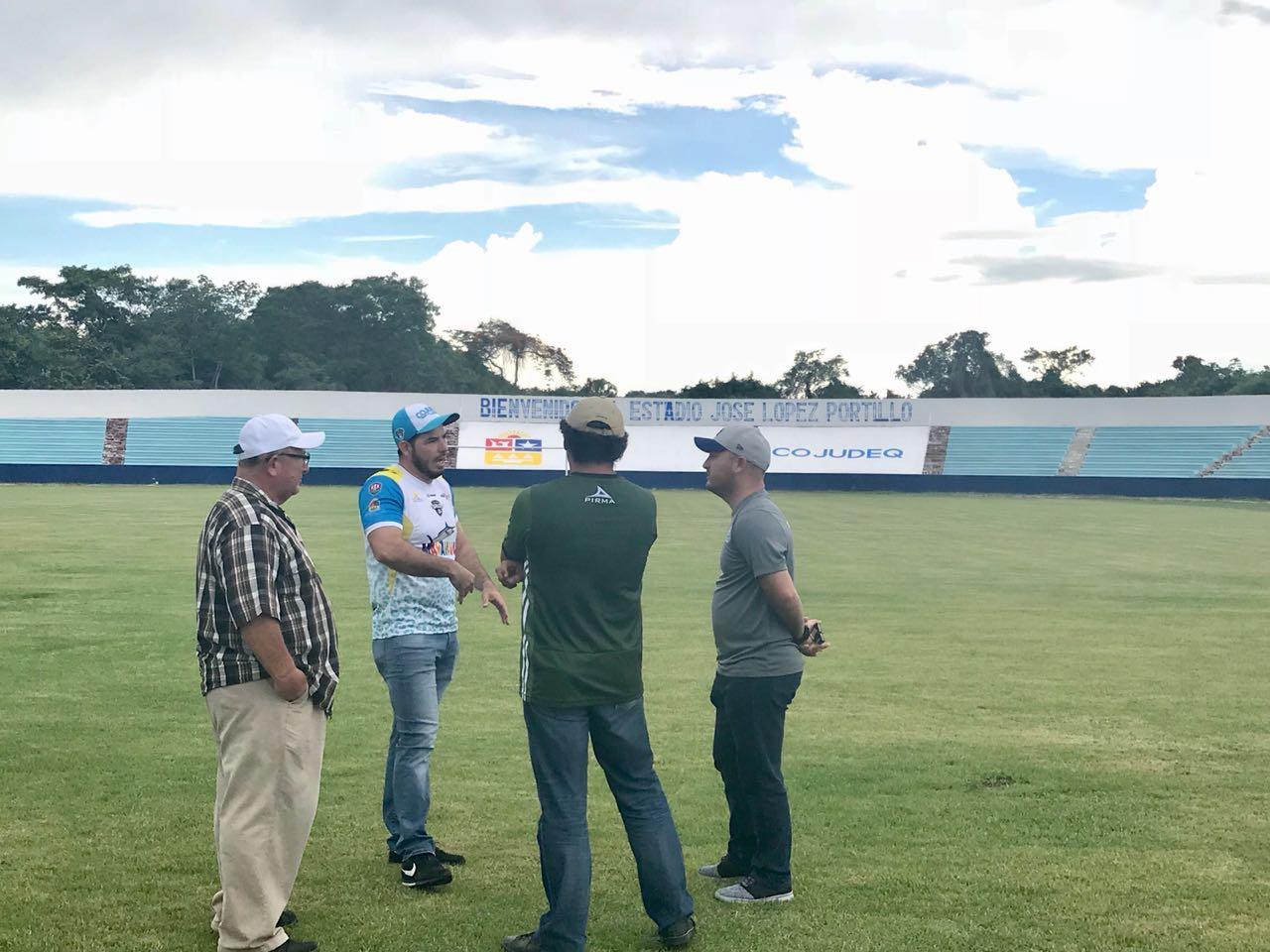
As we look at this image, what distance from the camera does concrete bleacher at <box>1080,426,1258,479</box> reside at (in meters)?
55.4

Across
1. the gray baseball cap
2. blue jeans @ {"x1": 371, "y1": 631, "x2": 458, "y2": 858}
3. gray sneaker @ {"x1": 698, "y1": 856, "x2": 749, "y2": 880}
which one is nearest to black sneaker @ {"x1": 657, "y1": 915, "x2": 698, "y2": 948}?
gray sneaker @ {"x1": 698, "y1": 856, "x2": 749, "y2": 880}

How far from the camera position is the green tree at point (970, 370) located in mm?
93625

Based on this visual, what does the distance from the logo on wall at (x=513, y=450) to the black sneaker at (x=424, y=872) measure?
55150 mm

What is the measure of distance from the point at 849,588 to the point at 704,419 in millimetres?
47891

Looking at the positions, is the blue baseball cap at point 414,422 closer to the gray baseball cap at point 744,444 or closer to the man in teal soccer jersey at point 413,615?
the man in teal soccer jersey at point 413,615

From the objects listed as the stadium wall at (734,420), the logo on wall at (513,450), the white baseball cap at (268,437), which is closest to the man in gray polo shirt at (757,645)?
the white baseball cap at (268,437)

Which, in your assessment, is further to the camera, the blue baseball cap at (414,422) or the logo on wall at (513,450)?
the logo on wall at (513,450)

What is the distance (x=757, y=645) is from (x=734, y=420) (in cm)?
5694

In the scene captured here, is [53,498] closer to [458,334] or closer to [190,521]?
[190,521]

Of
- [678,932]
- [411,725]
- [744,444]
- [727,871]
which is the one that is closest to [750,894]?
[727,871]

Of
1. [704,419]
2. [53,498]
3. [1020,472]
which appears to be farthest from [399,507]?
[704,419]

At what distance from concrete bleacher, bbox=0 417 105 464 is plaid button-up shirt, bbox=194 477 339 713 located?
187 ft

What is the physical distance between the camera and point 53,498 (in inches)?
1510

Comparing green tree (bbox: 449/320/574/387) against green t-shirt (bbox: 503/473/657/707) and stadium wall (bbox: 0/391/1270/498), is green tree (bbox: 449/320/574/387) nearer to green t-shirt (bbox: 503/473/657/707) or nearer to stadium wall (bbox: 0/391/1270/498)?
stadium wall (bbox: 0/391/1270/498)
